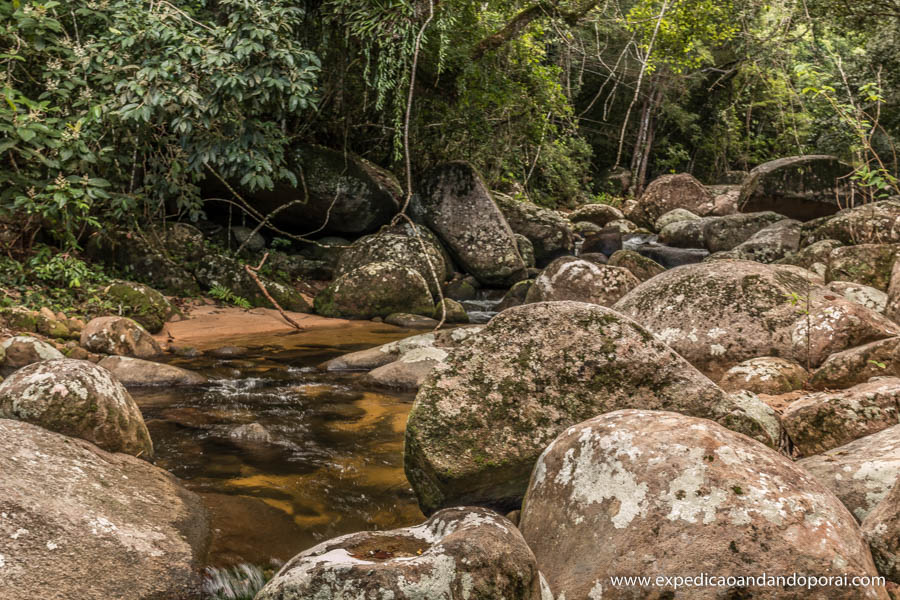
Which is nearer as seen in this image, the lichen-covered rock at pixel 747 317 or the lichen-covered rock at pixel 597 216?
the lichen-covered rock at pixel 747 317

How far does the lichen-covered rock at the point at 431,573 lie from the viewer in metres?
1.92

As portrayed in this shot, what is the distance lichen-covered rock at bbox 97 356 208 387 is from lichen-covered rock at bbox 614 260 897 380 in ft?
13.4

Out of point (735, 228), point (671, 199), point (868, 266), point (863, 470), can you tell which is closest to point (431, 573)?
point (863, 470)

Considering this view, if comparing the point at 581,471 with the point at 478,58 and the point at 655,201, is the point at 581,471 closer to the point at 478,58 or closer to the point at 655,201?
the point at 478,58

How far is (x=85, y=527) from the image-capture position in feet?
8.72

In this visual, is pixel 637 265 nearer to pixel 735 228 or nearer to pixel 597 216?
pixel 735 228

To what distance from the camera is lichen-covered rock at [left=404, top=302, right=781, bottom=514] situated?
9.91 feet

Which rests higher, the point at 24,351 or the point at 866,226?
the point at 866,226

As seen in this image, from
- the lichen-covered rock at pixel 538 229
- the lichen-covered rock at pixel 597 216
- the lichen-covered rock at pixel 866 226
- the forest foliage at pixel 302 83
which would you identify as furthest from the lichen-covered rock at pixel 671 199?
the lichen-covered rock at pixel 866 226

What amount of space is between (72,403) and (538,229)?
11.0 metres

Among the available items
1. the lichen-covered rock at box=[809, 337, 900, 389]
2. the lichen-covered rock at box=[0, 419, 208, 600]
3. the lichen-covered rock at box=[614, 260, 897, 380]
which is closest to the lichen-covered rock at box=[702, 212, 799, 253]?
the lichen-covered rock at box=[614, 260, 897, 380]

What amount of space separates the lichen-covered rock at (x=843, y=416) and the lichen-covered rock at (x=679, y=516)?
1.16 m

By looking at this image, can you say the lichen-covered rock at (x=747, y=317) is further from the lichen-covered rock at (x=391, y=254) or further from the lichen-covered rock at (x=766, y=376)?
the lichen-covered rock at (x=391, y=254)

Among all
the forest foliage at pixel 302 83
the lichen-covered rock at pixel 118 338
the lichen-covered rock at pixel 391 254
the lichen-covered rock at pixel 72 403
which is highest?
the forest foliage at pixel 302 83
